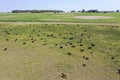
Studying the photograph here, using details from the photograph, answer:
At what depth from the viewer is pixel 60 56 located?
19750 mm

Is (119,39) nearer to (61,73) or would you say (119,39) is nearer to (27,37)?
(27,37)

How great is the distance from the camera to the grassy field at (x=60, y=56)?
16.4 m

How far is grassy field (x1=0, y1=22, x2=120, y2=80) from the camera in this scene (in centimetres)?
1639

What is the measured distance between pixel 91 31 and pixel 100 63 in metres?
12.6

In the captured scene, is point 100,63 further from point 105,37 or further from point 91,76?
point 105,37

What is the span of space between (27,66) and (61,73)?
2.35 meters

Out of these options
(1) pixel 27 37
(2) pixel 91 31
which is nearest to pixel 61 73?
(1) pixel 27 37

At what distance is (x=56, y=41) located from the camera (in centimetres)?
2525

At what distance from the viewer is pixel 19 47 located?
74.0 ft

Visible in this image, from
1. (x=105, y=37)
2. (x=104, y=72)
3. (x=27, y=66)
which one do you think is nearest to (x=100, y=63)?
(x=104, y=72)

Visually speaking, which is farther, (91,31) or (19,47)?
(91,31)

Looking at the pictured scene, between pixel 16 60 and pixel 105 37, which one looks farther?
pixel 105 37

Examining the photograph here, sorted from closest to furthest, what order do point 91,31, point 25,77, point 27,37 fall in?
point 25,77
point 27,37
point 91,31

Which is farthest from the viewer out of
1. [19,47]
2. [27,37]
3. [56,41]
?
[27,37]
